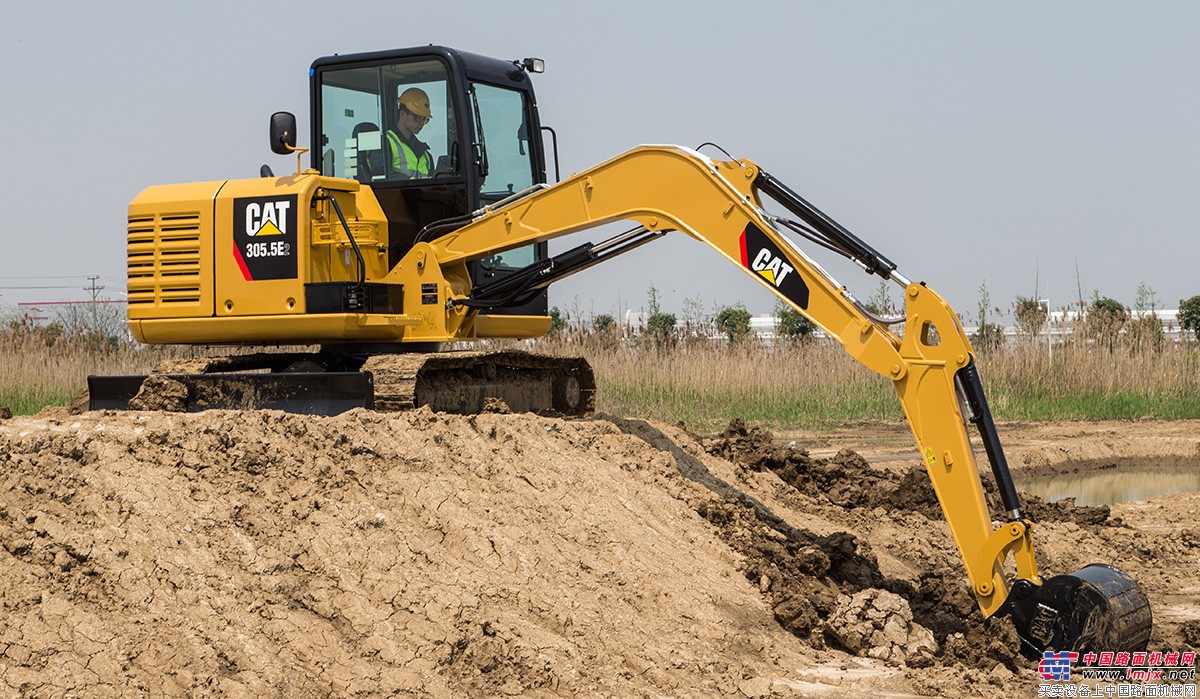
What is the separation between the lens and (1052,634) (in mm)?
6348

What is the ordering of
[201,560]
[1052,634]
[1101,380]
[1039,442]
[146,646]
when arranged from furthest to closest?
[1101,380], [1039,442], [1052,634], [201,560], [146,646]

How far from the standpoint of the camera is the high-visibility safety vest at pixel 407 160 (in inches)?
384

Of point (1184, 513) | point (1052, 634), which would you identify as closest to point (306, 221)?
point (1052, 634)

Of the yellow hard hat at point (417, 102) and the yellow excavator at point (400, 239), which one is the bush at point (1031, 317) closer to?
the yellow excavator at point (400, 239)

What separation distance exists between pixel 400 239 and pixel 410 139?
2.46 feet

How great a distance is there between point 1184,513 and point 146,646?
9.06 meters

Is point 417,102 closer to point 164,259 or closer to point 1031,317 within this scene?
point 164,259

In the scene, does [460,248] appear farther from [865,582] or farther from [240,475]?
Answer: [865,582]

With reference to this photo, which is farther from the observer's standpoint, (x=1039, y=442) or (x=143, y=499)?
(x=1039, y=442)

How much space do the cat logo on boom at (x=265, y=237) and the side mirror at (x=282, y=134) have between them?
40 centimetres

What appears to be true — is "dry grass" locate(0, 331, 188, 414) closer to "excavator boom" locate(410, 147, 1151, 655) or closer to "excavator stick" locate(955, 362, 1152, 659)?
"excavator boom" locate(410, 147, 1151, 655)

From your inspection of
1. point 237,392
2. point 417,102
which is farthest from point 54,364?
point 417,102

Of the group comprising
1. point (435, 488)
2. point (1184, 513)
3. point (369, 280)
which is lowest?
point (1184, 513)

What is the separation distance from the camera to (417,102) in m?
9.77
